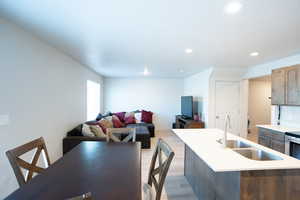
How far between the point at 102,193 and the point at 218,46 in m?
2.88

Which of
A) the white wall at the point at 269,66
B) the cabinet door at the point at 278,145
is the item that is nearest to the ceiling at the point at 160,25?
the white wall at the point at 269,66

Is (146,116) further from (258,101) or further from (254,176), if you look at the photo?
(254,176)

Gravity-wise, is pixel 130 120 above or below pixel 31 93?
below

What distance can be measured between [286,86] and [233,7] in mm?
2556

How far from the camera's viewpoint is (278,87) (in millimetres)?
3408

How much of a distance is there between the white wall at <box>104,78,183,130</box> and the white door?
2605mm

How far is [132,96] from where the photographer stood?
725 centimetres

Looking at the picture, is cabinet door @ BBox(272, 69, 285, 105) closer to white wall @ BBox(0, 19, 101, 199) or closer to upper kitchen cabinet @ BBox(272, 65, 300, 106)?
upper kitchen cabinet @ BBox(272, 65, 300, 106)

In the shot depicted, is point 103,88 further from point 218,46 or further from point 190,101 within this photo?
point 218,46

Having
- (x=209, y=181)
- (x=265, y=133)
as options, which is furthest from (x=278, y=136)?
(x=209, y=181)

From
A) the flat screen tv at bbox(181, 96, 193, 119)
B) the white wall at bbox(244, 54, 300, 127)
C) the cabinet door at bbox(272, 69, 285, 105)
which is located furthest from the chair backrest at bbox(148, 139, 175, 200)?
the flat screen tv at bbox(181, 96, 193, 119)

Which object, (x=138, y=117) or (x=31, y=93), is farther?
(x=138, y=117)

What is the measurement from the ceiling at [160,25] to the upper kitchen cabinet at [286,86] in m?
0.42

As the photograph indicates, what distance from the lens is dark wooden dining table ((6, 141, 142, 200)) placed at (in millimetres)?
1054
